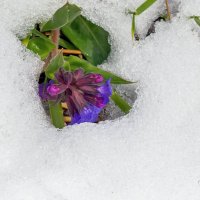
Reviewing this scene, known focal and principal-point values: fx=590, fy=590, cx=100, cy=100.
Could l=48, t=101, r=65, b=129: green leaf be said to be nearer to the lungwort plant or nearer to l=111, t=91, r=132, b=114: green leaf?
the lungwort plant

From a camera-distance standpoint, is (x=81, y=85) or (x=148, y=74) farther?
(x=148, y=74)

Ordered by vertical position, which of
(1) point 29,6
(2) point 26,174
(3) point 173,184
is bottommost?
(3) point 173,184

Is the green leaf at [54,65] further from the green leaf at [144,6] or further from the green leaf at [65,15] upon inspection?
the green leaf at [144,6]

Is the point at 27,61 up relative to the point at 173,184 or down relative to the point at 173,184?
up

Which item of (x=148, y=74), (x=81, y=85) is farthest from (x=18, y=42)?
(x=148, y=74)

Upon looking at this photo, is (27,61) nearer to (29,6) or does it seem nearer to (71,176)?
(29,6)

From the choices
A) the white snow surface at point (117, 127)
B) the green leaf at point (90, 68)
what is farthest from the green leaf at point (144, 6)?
the green leaf at point (90, 68)

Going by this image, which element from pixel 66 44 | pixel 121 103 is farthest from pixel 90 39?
pixel 121 103
